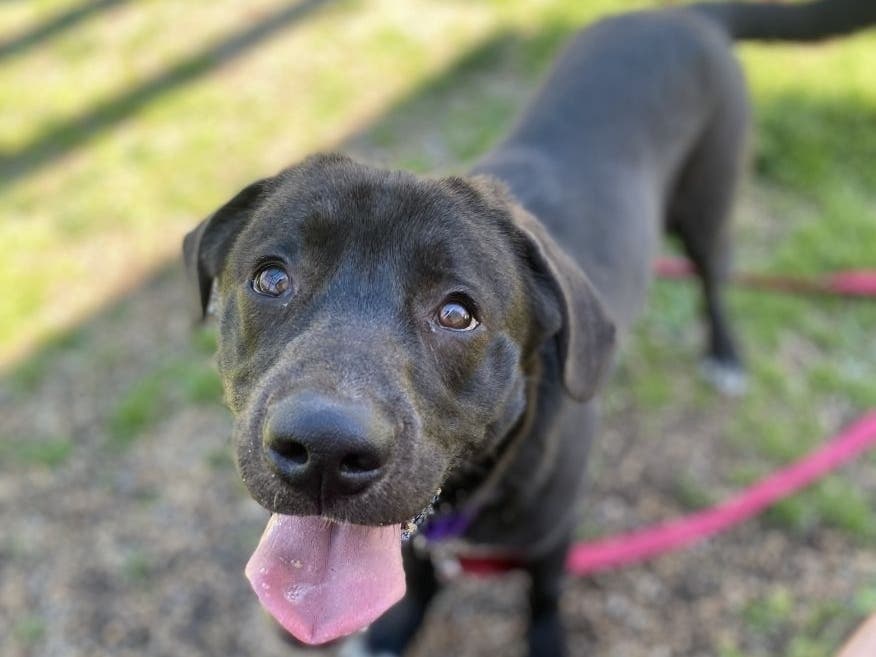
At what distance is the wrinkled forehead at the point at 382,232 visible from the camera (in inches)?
84.4

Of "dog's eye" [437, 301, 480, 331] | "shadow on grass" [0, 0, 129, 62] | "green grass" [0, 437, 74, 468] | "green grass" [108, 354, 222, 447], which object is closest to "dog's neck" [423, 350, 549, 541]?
"dog's eye" [437, 301, 480, 331]

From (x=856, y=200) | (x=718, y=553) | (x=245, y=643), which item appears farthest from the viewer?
(x=856, y=200)

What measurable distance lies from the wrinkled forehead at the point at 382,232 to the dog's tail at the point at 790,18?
8.05ft

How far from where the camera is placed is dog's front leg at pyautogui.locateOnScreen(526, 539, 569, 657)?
10.2 feet

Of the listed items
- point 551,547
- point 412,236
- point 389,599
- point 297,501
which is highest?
point 412,236

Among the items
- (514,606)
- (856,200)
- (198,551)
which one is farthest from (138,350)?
(856,200)

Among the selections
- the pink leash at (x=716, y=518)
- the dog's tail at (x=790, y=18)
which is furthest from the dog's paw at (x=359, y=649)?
the dog's tail at (x=790, y=18)

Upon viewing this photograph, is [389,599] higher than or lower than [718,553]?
higher

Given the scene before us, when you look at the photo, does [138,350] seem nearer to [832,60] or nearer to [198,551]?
[198,551]

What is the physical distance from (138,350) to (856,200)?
14.7 ft

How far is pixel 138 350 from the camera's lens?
15.3ft

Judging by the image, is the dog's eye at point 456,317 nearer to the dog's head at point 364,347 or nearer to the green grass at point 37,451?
the dog's head at point 364,347

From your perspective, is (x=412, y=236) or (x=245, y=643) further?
(x=245, y=643)

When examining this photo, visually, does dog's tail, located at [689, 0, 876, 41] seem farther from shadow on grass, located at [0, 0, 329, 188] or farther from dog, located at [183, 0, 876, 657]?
shadow on grass, located at [0, 0, 329, 188]
